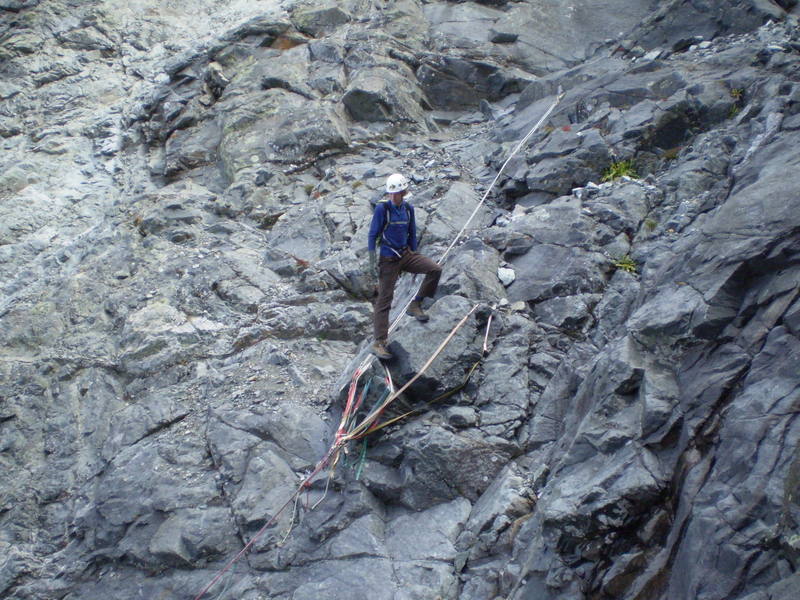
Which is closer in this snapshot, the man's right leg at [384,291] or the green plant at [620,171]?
the man's right leg at [384,291]

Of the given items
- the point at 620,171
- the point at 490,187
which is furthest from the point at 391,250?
the point at 620,171

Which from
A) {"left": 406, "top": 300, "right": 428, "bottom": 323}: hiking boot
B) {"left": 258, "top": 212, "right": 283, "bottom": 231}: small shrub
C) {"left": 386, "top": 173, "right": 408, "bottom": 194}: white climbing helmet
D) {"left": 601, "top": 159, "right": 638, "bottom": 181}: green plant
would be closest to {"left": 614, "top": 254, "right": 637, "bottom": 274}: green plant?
{"left": 601, "top": 159, "right": 638, "bottom": 181}: green plant

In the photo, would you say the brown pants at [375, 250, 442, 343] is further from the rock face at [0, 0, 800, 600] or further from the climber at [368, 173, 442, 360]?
the rock face at [0, 0, 800, 600]

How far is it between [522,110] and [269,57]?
755cm

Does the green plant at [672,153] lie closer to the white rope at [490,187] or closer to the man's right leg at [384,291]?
the white rope at [490,187]

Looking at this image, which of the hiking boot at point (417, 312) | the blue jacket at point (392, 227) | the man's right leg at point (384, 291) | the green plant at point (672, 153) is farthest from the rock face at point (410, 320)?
the blue jacket at point (392, 227)

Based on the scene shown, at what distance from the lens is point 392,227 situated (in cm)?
826

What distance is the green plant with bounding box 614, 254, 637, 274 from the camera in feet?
30.6

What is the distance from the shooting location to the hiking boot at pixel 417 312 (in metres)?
8.76

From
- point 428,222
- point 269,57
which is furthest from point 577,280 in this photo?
point 269,57

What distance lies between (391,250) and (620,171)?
209 inches

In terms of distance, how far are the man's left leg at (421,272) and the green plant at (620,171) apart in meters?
4.40

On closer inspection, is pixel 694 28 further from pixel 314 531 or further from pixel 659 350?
pixel 314 531

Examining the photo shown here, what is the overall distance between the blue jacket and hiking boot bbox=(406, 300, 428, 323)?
0.95 metres
